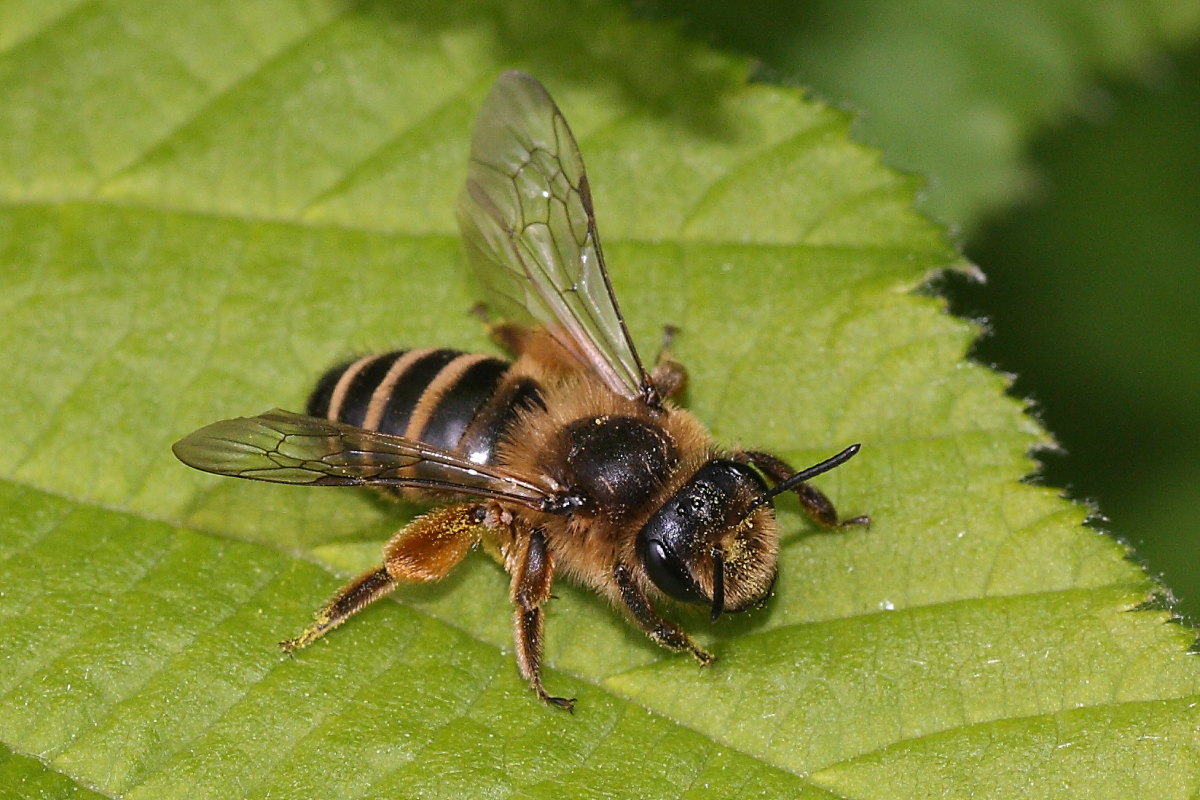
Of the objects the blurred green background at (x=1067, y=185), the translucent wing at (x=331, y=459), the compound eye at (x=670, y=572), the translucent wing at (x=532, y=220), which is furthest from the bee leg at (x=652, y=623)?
the blurred green background at (x=1067, y=185)

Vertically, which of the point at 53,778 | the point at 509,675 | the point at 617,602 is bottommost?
the point at 53,778

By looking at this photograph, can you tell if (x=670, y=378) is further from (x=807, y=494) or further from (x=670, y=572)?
(x=670, y=572)

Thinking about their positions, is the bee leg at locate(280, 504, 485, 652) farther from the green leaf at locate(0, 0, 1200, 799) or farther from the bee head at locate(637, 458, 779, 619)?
the bee head at locate(637, 458, 779, 619)

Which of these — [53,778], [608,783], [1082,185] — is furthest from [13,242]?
[1082,185]

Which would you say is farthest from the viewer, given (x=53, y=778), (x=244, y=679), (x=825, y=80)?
(x=825, y=80)

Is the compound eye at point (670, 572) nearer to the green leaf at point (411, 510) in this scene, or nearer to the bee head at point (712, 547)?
the bee head at point (712, 547)

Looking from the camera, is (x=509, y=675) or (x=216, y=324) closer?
(x=509, y=675)

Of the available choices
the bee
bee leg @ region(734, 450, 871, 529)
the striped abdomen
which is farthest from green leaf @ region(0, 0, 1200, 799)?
the striped abdomen

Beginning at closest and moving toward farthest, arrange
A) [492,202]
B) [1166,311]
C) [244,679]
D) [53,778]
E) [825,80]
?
[53,778] < [244,679] < [492,202] < [825,80] < [1166,311]

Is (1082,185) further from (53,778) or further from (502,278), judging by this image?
(53,778)
